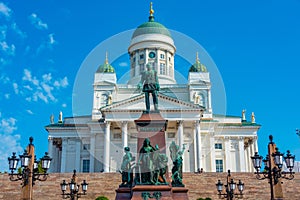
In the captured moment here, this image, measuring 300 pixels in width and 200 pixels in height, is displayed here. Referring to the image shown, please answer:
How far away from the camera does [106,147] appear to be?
4888 cm

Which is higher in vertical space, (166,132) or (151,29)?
(151,29)

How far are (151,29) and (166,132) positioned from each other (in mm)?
20642

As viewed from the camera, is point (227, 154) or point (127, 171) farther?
point (227, 154)

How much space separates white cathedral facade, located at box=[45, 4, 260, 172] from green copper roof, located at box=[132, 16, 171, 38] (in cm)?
229

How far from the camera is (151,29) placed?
6488 centimetres

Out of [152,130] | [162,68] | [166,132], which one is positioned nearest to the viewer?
[152,130]

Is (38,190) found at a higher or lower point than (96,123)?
lower

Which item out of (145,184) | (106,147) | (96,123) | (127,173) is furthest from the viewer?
(96,123)

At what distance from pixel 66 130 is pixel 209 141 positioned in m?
19.1

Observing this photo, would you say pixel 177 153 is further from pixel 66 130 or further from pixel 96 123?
pixel 66 130

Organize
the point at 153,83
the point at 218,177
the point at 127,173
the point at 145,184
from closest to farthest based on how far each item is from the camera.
Result: the point at 145,184
the point at 127,173
the point at 153,83
the point at 218,177

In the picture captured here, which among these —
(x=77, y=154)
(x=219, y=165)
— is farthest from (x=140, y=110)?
(x=219, y=165)

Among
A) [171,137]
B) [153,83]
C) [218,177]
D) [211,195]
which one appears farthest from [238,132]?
[153,83]

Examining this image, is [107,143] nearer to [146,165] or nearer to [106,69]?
[106,69]
